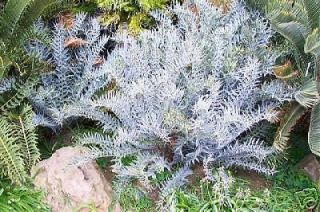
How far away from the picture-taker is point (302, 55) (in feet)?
11.9

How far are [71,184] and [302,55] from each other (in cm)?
174

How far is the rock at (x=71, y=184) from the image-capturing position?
3.46m

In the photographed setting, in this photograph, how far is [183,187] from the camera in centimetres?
358

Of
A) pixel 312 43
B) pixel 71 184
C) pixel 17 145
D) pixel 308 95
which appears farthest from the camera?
pixel 17 145

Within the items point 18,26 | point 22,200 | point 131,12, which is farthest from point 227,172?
point 18,26

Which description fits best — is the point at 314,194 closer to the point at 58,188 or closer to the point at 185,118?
the point at 185,118

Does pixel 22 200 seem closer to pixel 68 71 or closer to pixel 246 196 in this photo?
pixel 68 71

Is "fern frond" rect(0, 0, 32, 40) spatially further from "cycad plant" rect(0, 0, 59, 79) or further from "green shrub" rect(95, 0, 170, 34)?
"green shrub" rect(95, 0, 170, 34)

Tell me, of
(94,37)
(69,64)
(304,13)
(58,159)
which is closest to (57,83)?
(69,64)

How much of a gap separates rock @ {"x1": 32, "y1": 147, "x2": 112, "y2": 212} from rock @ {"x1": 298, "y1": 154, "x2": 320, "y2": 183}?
4.59 ft

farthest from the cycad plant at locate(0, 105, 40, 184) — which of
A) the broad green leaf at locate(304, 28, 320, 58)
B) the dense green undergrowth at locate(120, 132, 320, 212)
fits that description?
the broad green leaf at locate(304, 28, 320, 58)

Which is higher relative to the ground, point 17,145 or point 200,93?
point 200,93

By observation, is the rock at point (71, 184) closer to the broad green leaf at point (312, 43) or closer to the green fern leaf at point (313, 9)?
the broad green leaf at point (312, 43)

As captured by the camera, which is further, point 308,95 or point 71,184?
point 71,184
